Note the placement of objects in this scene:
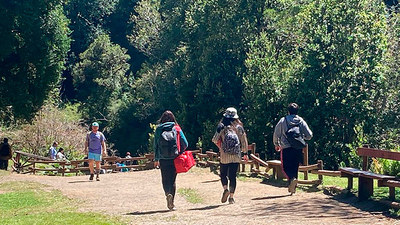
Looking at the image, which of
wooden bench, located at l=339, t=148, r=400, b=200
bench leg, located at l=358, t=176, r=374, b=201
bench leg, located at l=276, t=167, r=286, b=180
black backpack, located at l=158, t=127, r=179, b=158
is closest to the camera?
wooden bench, located at l=339, t=148, r=400, b=200

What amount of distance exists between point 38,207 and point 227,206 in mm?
4515

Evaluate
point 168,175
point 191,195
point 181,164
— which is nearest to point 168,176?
point 168,175

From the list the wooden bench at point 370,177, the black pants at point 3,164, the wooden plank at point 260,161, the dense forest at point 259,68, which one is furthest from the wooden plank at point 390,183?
the black pants at point 3,164

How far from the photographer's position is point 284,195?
577 inches

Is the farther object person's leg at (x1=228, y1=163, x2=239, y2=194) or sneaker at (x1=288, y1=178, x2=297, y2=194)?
sneaker at (x1=288, y1=178, x2=297, y2=194)

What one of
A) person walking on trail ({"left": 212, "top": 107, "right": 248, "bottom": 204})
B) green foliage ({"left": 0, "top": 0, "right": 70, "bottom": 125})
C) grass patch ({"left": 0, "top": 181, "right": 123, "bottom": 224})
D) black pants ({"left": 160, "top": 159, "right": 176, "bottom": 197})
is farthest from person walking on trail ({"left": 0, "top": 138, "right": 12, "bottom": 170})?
person walking on trail ({"left": 212, "top": 107, "right": 248, "bottom": 204})

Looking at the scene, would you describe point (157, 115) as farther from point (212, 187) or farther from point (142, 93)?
point (212, 187)

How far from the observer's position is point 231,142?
13359mm

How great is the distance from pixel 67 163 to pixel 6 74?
18.4 ft

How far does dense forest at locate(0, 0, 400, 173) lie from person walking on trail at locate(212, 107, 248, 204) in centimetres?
1439

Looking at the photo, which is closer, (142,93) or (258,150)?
(258,150)

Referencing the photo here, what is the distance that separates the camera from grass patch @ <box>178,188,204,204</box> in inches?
586

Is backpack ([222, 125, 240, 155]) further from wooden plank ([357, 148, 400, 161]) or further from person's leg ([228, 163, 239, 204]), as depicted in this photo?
wooden plank ([357, 148, 400, 161])

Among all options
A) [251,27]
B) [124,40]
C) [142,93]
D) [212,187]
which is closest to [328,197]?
[212,187]
